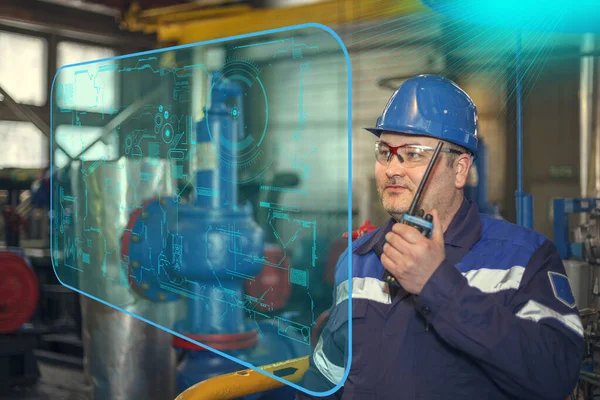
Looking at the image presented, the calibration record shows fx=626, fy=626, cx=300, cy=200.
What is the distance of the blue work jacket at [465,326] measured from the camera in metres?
1.05

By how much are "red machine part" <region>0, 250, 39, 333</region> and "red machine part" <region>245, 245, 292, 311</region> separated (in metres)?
2.47

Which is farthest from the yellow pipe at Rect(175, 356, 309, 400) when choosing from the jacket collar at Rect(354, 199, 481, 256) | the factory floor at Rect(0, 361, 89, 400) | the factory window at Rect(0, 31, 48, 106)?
the factory window at Rect(0, 31, 48, 106)

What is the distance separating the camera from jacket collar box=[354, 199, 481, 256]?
127 cm

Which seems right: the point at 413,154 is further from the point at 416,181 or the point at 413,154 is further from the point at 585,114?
the point at 585,114

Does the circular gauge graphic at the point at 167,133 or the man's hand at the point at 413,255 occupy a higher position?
the circular gauge graphic at the point at 167,133

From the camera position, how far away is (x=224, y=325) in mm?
1454

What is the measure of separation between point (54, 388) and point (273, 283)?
2812 mm

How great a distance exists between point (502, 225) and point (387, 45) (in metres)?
4.03

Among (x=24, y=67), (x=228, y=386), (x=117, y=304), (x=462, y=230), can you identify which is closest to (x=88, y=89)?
(x=117, y=304)

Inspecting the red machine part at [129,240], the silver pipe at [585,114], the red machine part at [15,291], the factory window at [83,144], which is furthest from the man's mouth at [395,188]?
the silver pipe at [585,114]

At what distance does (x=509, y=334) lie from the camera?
3.43 feet

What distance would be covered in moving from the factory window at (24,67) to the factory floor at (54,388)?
5.83 feet

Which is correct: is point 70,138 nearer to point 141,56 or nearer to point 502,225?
point 141,56

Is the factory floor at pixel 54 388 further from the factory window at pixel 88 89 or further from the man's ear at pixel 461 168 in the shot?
the man's ear at pixel 461 168
